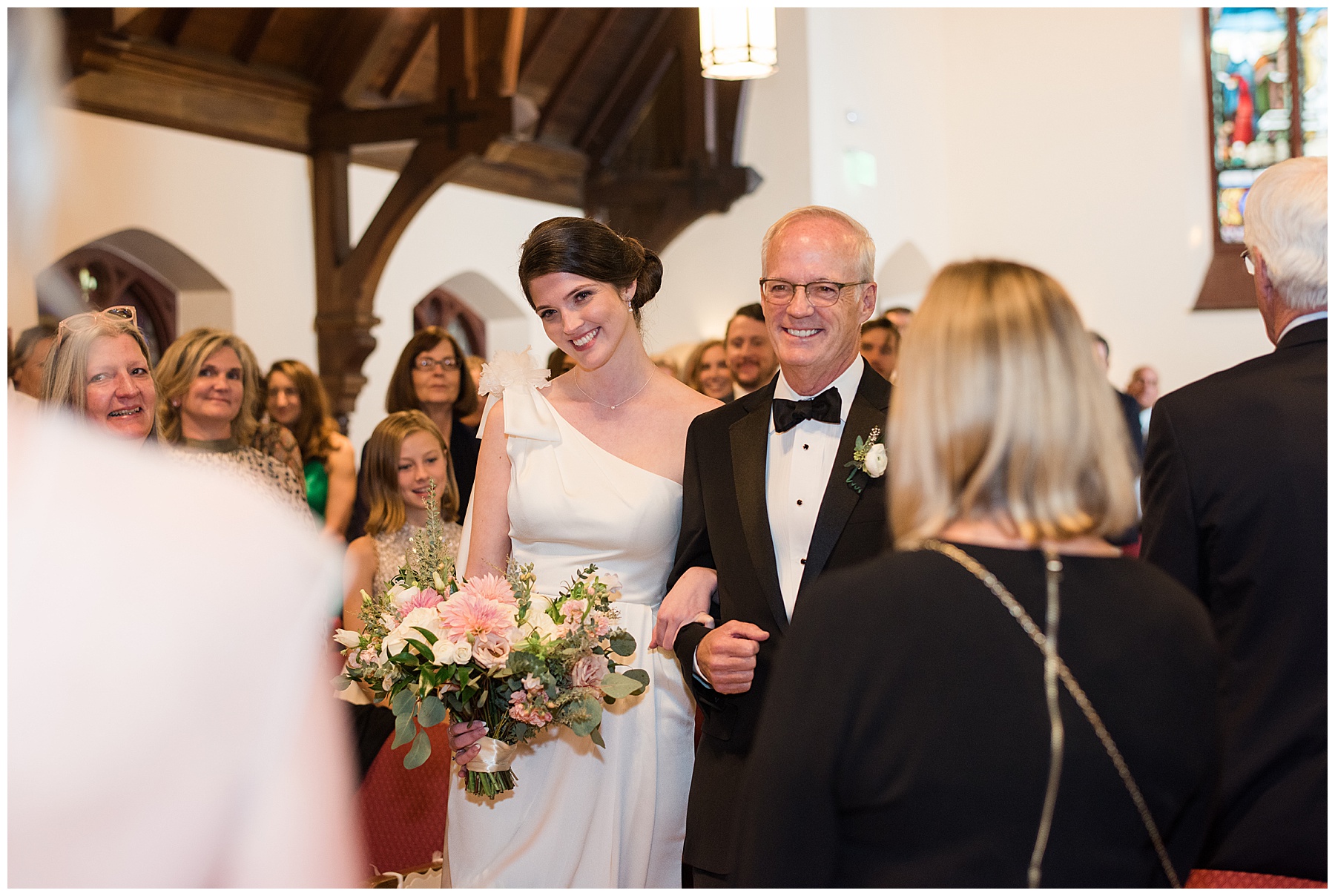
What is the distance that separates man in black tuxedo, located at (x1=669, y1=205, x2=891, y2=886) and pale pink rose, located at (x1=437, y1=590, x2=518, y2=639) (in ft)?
1.13

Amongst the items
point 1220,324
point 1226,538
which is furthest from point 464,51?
point 1220,324

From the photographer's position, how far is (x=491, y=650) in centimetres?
242

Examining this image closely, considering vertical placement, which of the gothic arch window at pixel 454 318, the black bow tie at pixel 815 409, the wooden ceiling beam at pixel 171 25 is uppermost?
the wooden ceiling beam at pixel 171 25

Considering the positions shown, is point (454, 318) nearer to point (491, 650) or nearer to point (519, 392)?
point (519, 392)

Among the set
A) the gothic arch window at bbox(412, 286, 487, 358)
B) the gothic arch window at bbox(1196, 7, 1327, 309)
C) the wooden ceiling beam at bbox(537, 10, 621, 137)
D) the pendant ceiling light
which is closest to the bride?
the pendant ceiling light

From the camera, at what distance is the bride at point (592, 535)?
2.77 metres

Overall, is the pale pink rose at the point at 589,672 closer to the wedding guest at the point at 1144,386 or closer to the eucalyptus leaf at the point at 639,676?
the eucalyptus leaf at the point at 639,676

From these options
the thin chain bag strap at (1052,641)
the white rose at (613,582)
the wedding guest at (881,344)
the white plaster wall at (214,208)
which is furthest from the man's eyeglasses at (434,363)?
the thin chain bag strap at (1052,641)

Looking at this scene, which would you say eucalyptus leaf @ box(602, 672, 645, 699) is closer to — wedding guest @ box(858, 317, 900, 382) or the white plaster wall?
wedding guest @ box(858, 317, 900, 382)

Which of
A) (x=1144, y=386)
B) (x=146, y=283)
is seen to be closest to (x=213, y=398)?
(x=146, y=283)

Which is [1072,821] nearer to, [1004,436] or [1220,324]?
[1004,436]

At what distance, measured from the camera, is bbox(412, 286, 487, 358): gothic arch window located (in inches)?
440

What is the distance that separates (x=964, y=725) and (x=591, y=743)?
5.14 ft

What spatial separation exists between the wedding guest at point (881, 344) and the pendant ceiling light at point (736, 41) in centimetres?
142
